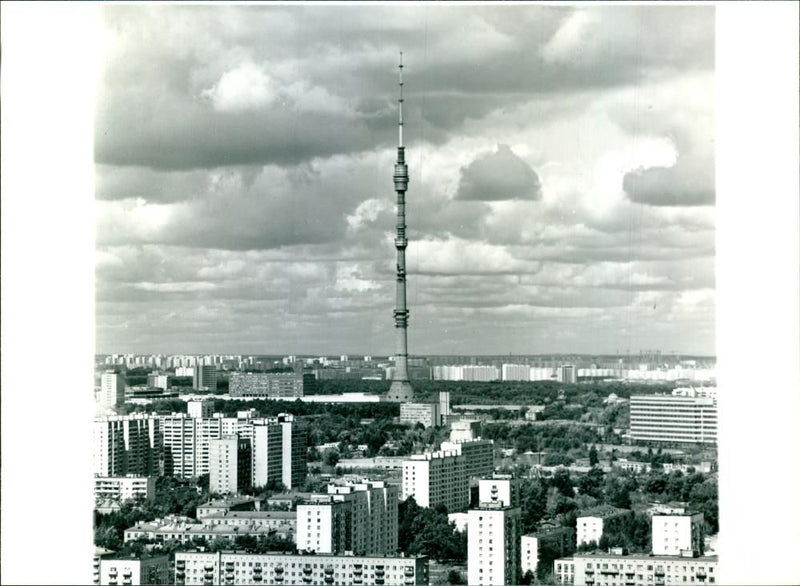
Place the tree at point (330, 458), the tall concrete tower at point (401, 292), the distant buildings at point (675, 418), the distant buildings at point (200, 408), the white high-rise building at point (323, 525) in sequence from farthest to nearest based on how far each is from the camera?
the tree at point (330, 458)
the distant buildings at point (200, 408)
the tall concrete tower at point (401, 292)
the white high-rise building at point (323, 525)
the distant buildings at point (675, 418)

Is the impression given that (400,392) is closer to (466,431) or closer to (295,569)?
(466,431)

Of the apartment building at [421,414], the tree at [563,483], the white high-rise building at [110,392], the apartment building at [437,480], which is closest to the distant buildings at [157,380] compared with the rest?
the white high-rise building at [110,392]

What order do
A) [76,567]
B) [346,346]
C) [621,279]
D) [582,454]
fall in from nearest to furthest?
[76,567]
[621,279]
[582,454]
[346,346]

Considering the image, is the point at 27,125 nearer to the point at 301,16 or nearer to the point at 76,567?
the point at 76,567

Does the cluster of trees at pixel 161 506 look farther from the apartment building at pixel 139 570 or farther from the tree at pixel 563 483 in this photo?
the tree at pixel 563 483

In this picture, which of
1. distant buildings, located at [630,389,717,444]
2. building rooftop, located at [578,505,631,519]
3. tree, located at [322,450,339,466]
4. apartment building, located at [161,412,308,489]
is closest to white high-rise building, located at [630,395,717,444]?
distant buildings, located at [630,389,717,444]

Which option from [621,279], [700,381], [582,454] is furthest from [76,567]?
[582,454]
